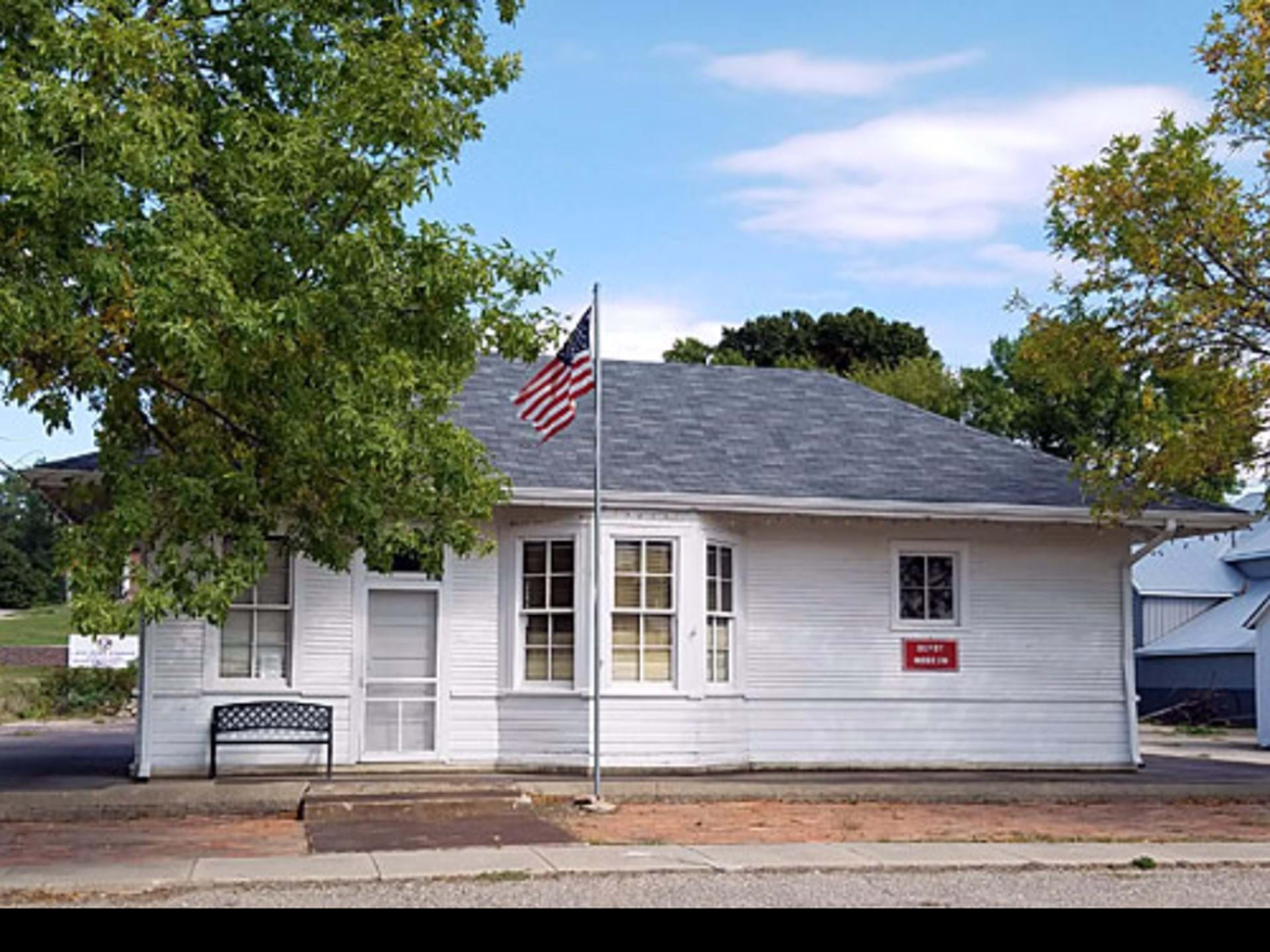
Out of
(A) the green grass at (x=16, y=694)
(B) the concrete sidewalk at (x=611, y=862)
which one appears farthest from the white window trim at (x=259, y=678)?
(A) the green grass at (x=16, y=694)

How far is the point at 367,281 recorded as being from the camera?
13477 mm

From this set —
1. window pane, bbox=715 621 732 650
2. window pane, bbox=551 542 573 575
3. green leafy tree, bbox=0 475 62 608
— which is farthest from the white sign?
green leafy tree, bbox=0 475 62 608

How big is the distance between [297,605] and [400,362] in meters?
6.13

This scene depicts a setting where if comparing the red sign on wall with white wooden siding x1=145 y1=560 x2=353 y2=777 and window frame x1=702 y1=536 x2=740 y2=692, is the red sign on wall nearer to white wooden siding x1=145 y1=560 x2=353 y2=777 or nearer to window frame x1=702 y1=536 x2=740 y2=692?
window frame x1=702 y1=536 x2=740 y2=692

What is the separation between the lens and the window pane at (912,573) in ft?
68.3

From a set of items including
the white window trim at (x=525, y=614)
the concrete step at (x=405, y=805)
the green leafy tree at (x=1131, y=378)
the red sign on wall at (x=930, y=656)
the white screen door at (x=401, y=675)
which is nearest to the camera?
the concrete step at (x=405, y=805)

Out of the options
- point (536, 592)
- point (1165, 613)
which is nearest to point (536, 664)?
point (536, 592)

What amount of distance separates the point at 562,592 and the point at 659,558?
1.19 meters

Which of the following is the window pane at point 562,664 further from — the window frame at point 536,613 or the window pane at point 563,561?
the window pane at point 563,561

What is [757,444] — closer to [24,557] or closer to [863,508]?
[863,508]

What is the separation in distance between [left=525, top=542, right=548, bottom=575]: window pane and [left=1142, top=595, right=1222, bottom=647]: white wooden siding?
99.8 feet

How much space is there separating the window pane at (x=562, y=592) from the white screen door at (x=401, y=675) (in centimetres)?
136
